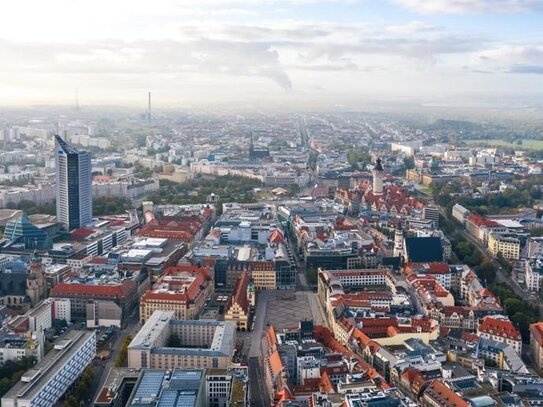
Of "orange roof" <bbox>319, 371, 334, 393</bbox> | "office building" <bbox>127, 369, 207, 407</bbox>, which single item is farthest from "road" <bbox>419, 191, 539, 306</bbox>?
"office building" <bbox>127, 369, 207, 407</bbox>

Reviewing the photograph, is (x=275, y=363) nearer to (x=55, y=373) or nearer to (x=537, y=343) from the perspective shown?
(x=55, y=373)

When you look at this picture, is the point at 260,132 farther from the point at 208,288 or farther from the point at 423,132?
the point at 208,288

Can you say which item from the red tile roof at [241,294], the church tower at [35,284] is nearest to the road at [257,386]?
the red tile roof at [241,294]

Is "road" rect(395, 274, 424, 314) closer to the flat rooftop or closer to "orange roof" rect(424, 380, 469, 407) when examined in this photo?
"orange roof" rect(424, 380, 469, 407)

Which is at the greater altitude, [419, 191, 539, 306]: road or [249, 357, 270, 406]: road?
[419, 191, 539, 306]: road

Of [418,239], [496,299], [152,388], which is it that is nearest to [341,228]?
[418,239]

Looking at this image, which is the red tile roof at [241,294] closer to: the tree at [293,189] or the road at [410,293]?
the road at [410,293]
